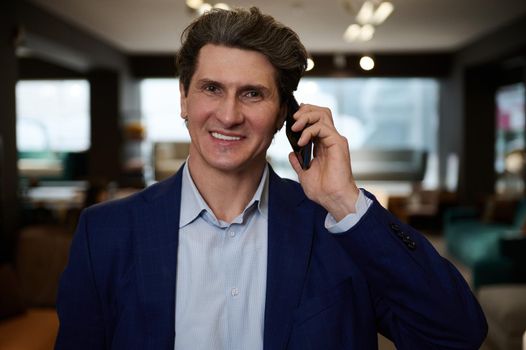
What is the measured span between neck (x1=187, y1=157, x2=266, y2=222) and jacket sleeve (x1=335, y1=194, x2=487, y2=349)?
28 centimetres

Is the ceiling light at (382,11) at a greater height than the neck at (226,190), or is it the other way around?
the ceiling light at (382,11)

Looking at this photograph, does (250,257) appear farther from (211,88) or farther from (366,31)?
(366,31)

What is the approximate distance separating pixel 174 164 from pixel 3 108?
5.24m

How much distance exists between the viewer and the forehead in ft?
4.42

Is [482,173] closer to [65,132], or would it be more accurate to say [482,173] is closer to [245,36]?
[65,132]

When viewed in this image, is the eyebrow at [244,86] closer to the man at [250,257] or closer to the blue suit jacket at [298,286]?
the man at [250,257]

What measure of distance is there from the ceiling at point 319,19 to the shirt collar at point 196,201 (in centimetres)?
514

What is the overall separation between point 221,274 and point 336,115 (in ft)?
42.4

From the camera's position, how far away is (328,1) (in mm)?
7527

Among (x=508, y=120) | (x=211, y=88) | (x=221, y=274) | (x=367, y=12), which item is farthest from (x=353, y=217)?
(x=508, y=120)

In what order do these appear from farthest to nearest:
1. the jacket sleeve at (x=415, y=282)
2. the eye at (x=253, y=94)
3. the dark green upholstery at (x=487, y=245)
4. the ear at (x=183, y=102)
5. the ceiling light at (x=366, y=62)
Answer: the dark green upholstery at (x=487, y=245), the ceiling light at (x=366, y=62), the ear at (x=183, y=102), the eye at (x=253, y=94), the jacket sleeve at (x=415, y=282)

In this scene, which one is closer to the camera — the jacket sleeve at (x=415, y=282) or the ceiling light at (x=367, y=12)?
the jacket sleeve at (x=415, y=282)

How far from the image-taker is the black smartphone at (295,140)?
4.53ft

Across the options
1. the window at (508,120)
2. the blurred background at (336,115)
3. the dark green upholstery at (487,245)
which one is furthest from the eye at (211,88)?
the window at (508,120)
